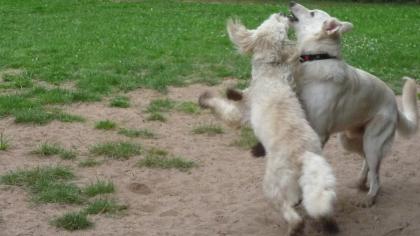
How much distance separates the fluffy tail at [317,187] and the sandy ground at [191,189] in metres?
1.06

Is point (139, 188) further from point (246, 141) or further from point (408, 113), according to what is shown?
point (408, 113)

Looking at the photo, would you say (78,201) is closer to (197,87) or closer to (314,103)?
(314,103)

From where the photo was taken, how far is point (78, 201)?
605 centimetres

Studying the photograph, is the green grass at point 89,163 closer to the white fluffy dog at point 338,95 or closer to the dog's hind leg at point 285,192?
the white fluffy dog at point 338,95

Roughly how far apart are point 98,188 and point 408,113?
288cm

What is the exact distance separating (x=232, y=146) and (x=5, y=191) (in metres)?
2.59

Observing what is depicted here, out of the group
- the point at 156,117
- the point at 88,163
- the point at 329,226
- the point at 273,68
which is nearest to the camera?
the point at 329,226

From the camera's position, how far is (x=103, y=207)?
5.89 metres

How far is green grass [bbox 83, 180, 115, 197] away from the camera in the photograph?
623 cm

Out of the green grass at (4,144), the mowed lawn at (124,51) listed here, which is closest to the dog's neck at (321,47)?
the green grass at (4,144)

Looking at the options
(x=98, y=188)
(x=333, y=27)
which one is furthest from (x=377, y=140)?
(x=98, y=188)

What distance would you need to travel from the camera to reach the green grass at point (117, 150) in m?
7.25

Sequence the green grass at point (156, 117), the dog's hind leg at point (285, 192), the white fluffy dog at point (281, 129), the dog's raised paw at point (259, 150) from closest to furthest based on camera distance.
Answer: the white fluffy dog at point (281, 129), the dog's hind leg at point (285, 192), the dog's raised paw at point (259, 150), the green grass at point (156, 117)

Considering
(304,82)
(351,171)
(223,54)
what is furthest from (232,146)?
(223,54)
